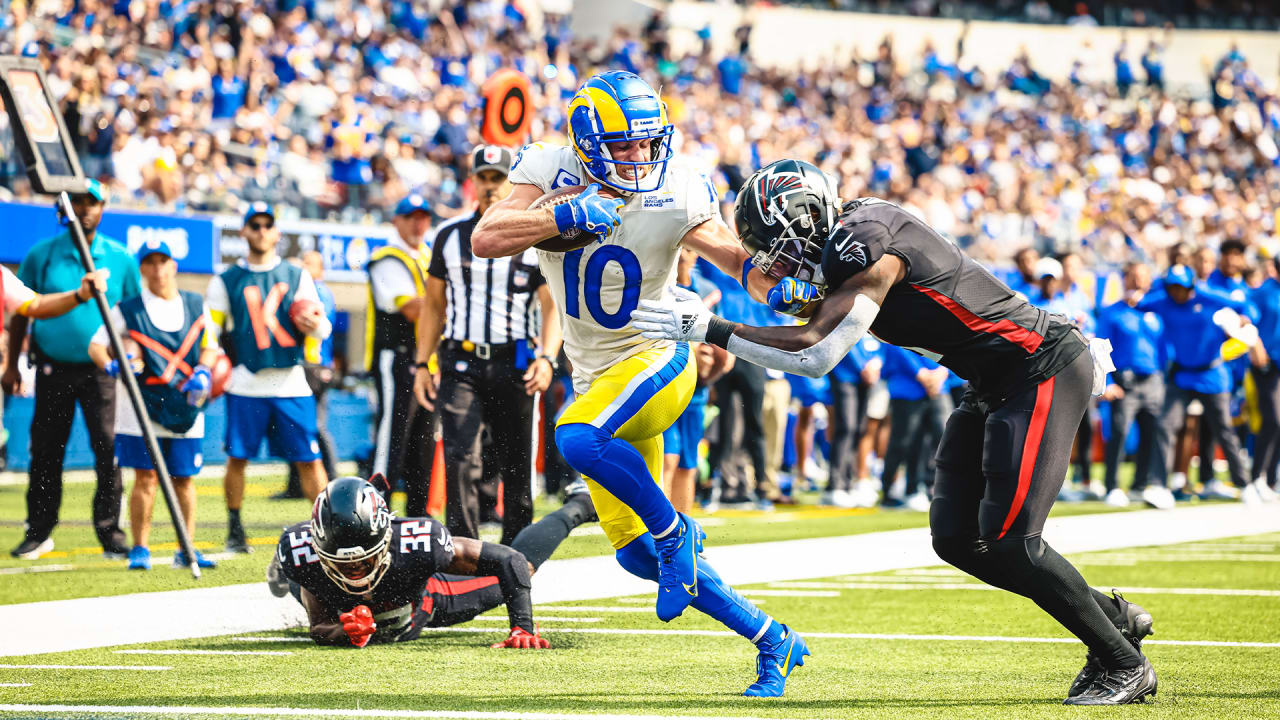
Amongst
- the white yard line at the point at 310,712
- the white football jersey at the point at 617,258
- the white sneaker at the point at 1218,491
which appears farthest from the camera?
the white sneaker at the point at 1218,491

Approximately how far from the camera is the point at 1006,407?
187 inches

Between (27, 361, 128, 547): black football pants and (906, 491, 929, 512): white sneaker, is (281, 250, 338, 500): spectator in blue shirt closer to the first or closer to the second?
(27, 361, 128, 547): black football pants

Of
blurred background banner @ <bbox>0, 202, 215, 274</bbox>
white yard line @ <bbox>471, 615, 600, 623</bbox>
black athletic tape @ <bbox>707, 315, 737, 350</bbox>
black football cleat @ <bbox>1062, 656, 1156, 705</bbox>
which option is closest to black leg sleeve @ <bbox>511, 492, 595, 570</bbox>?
white yard line @ <bbox>471, 615, 600, 623</bbox>

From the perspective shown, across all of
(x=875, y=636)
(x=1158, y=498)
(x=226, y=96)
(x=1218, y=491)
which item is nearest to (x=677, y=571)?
(x=875, y=636)

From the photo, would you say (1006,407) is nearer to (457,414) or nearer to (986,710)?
(986,710)

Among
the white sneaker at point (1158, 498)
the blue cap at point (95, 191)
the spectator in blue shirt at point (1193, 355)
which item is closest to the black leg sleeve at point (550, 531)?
the blue cap at point (95, 191)

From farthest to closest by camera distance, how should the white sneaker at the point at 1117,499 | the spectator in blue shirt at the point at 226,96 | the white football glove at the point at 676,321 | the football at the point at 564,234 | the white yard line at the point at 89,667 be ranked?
the spectator in blue shirt at the point at 226,96 → the white sneaker at the point at 1117,499 → the white yard line at the point at 89,667 → the football at the point at 564,234 → the white football glove at the point at 676,321

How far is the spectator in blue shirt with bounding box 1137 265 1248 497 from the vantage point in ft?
42.4

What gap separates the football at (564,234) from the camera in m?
4.87

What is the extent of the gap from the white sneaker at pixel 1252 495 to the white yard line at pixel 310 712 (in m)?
9.69

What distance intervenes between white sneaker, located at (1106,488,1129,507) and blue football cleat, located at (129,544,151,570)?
312 inches

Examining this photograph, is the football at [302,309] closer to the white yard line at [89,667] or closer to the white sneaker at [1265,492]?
the white yard line at [89,667]

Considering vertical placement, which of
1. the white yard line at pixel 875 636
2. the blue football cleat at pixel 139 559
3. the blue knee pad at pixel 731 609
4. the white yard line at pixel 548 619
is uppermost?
the blue knee pad at pixel 731 609

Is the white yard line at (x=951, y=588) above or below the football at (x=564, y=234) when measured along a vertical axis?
below
